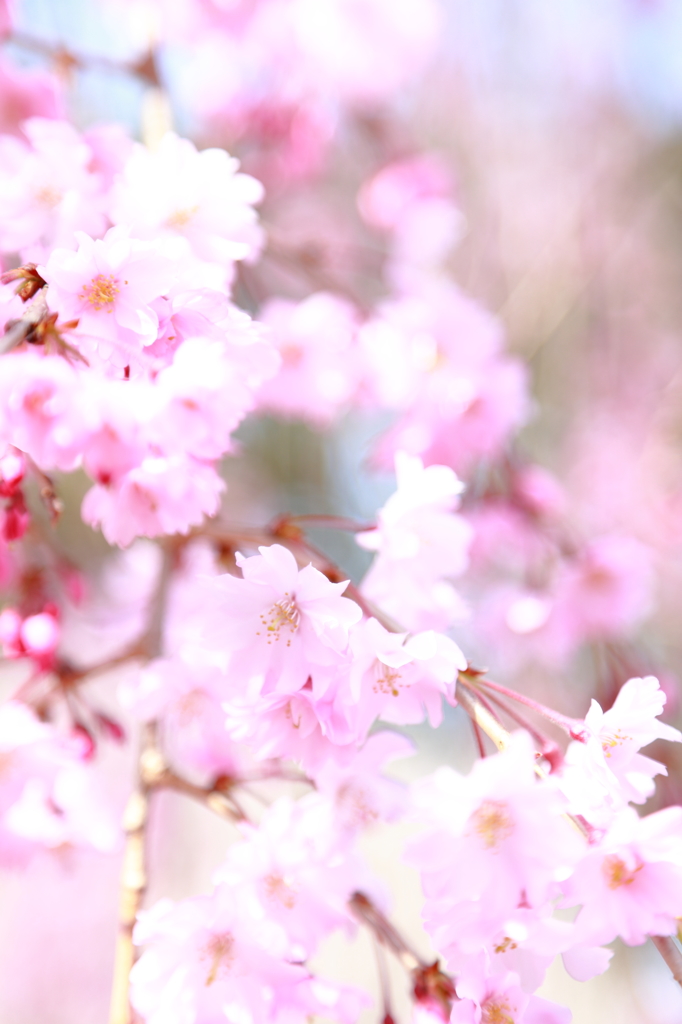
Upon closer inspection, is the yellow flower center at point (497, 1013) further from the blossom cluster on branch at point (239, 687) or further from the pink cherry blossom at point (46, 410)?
the pink cherry blossom at point (46, 410)

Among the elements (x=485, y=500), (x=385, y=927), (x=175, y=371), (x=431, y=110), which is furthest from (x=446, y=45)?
(x=385, y=927)

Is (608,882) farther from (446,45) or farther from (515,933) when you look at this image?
(446,45)

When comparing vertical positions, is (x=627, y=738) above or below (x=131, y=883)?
above

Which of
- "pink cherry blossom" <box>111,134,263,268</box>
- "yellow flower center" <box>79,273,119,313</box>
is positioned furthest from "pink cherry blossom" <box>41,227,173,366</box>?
"pink cherry blossom" <box>111,134,263,268</box>

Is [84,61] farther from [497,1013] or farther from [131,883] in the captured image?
[497,1013]

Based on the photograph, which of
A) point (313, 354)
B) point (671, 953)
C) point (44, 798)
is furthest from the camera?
point (313, 354)

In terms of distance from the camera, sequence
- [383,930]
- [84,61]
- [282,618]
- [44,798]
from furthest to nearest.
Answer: [84,61], [44,798], [383,930], [282,618]

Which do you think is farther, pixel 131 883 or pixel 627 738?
pixel 131 883

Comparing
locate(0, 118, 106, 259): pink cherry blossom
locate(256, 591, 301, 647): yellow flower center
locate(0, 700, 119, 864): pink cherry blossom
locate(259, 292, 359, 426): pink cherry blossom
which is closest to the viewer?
locate(256, 591, 301, 647): yellow flower center

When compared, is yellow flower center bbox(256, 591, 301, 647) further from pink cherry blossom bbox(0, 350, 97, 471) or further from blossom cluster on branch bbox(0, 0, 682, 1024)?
pink cherry blossom bbox(0, 350, 97, 471)

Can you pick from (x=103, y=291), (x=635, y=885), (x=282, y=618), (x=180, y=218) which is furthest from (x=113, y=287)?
(x=635, y=885)

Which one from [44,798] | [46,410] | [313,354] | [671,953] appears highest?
[46,410]
